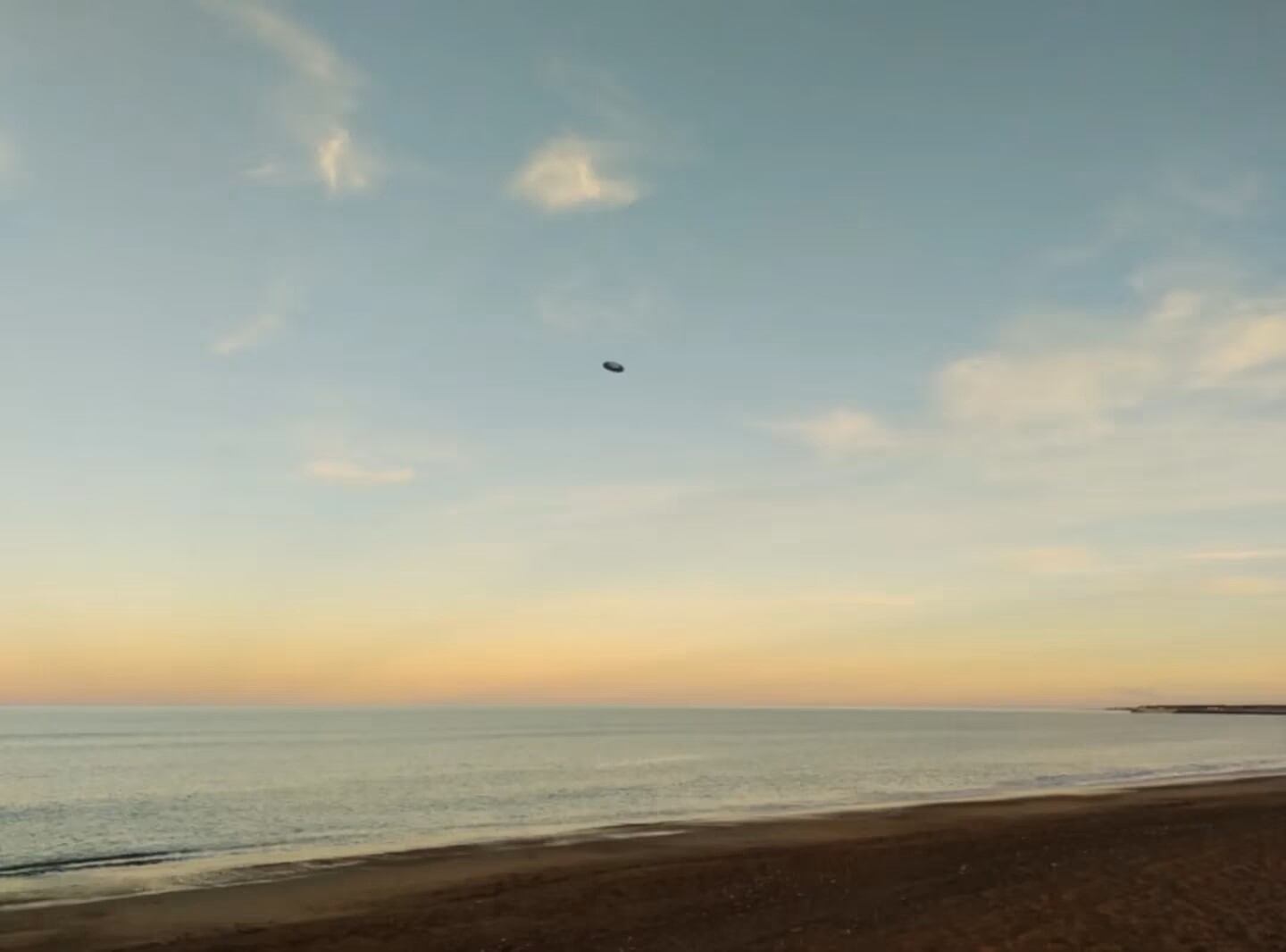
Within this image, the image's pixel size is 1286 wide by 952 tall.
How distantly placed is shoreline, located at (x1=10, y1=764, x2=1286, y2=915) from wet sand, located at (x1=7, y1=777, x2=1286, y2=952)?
854 mm

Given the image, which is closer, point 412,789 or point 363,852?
point 363,852

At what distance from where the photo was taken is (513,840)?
3591 centimetres

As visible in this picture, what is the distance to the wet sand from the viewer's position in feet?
54.6

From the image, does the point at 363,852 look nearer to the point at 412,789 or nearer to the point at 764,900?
the point at 764,900

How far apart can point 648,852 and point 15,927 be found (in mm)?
16760

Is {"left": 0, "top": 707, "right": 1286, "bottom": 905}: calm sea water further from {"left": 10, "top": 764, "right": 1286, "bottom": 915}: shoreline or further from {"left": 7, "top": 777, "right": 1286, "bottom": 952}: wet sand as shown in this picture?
{"left": 7, "top": 777, "right": 1286, "bottom": 952}: wet sand

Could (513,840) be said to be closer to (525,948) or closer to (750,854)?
(750,854)

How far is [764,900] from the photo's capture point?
20.4 metres

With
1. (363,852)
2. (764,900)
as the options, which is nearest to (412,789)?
(363,852)

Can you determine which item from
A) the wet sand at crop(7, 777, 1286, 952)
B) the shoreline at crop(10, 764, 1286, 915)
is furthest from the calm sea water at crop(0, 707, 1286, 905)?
the wet sand at crop(7, 777, 1286, 952)

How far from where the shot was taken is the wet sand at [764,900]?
54.6 feet

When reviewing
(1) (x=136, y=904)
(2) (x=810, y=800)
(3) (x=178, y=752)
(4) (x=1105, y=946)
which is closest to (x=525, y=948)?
(4) (x=1105, y=946)

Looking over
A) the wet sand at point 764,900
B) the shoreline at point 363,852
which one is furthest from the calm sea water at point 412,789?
the wet sand at point 764,900

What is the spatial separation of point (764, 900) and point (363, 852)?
1836 centimetres
